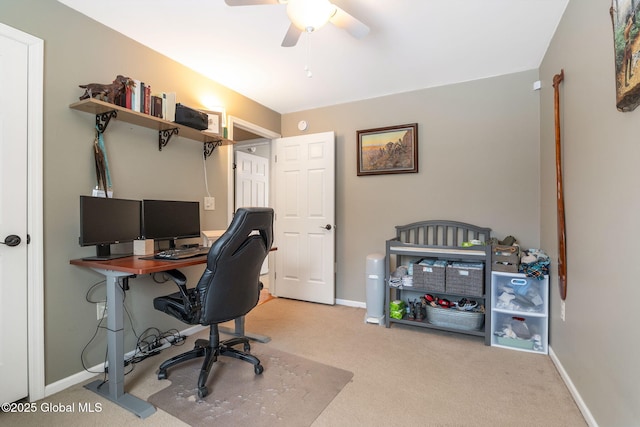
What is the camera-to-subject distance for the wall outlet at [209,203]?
287 centimetres

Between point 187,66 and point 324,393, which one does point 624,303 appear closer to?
point 324,393

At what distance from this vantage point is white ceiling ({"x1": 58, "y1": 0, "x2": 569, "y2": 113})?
192 centimetres

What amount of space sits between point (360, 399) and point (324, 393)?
22 centimetres

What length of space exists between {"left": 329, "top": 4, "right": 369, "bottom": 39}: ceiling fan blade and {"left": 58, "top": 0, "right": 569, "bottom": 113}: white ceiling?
0.20 m

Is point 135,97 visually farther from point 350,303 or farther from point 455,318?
point 455,318

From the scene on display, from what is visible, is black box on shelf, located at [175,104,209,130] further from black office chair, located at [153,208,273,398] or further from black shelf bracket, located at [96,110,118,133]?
black office chair, located at [153,208,273,398]

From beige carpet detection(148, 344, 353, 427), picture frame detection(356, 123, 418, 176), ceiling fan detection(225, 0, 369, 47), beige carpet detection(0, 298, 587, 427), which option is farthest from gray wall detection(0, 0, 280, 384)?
picture frame detection(356, 123, 418, 176)

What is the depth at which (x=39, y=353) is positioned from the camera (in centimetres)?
174

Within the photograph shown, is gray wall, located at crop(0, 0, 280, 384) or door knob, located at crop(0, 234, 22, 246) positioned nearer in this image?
door knob, located at crop(0, 234, 22, 246)

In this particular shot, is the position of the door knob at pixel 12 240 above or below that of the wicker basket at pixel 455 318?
above

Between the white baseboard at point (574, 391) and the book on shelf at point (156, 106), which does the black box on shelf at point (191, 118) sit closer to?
the book on shelf at point (156, 106)

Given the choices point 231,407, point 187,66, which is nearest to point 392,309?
point 231,407

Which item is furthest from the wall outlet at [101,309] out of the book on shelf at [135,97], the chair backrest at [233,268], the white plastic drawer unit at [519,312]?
the white plastic drawer unit at [519,312]

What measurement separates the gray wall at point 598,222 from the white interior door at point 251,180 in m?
3.52
